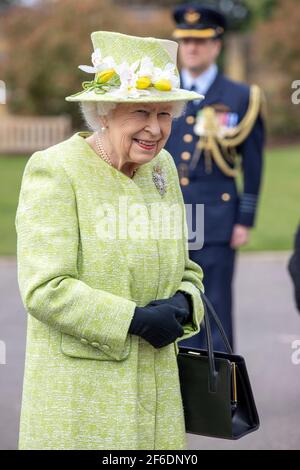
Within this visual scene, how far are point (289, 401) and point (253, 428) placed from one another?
8.94ft

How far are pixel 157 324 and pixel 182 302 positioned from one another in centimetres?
18

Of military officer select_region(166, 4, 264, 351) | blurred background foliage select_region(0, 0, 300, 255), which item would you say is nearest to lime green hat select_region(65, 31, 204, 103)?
military officer select_region(166, 4, 264, 351)

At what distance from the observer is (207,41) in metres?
5.69

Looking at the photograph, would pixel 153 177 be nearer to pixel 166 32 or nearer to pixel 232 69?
pixel 166 32

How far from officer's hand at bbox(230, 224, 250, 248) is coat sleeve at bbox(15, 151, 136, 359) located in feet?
9.15

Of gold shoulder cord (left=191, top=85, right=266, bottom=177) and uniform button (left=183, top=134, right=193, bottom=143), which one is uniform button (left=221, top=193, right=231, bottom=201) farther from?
uniform button (left=183, top=134, right=193, bottom=143)

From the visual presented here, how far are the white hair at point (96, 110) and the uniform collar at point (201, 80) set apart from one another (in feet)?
8.81

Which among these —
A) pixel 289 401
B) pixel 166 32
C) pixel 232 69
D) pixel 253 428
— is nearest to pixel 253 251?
pixel 289 401

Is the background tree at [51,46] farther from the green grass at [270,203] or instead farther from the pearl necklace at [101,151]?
the pearl necklace at [101,151]

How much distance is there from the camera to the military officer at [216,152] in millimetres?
5352

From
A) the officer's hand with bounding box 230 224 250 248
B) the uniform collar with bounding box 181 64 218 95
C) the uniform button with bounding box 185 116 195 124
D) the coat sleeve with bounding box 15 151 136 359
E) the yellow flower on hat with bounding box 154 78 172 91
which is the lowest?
the officer's hand with bounding box 230 224 250 248

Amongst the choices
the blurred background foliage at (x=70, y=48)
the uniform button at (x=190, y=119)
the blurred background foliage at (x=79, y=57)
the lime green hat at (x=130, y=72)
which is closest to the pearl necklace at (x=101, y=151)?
the lime green hat at (x=130, y=72)

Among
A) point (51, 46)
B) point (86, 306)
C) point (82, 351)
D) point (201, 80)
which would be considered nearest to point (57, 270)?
point (86, 306)

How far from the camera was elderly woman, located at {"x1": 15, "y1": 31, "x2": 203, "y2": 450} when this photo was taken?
273cm
